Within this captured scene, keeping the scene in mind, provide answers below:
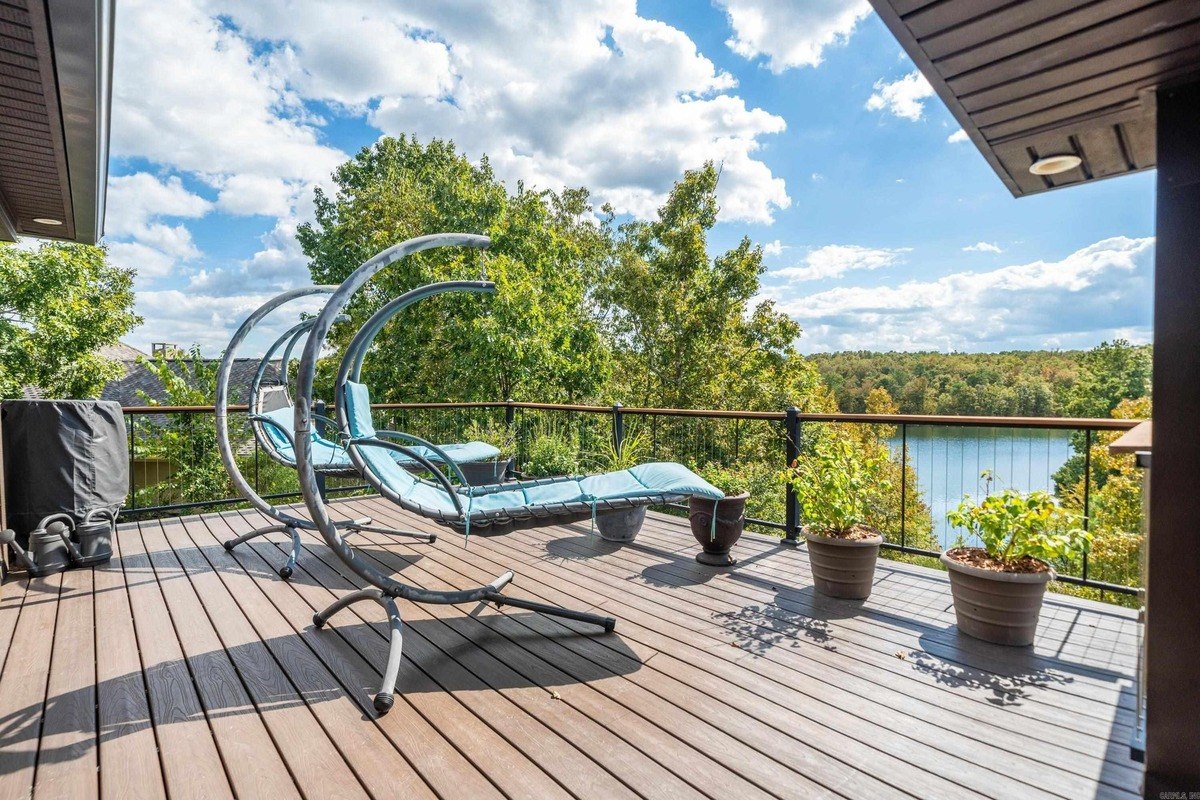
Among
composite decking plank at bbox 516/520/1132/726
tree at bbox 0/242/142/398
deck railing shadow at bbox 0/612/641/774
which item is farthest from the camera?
tree at bbox 0/242/142/398

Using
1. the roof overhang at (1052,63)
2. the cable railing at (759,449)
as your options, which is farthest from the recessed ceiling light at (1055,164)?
the cable railing at (759,449)

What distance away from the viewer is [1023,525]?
7.77 ft

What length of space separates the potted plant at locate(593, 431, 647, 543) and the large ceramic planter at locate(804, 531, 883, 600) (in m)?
0.92

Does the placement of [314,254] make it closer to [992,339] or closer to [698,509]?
[698,509]

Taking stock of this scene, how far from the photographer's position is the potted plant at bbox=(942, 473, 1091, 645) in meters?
2.31

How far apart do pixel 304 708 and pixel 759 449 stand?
13650 millimetres

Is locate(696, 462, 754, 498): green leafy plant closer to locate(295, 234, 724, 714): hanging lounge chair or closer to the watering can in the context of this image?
locate(295, 234, 724, 714): hanging lounge chair

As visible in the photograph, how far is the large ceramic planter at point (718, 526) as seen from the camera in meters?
3.38

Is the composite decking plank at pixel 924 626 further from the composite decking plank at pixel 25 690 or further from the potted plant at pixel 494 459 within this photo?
the composite decking plank at pixel 25 690

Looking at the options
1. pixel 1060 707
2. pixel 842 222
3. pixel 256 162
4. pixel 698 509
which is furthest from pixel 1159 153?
pixel 842 222

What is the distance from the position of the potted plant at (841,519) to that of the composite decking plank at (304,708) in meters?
2.09

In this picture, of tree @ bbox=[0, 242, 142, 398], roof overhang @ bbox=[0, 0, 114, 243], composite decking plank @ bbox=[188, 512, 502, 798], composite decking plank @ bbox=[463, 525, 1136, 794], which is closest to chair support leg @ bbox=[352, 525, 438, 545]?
composite decking plank @ bbox=[188, 512, 502, 798]

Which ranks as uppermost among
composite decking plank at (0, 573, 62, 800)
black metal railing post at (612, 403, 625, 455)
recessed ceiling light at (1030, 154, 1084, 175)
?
recessed ceiling light at (1030, 154, 1084, 175)

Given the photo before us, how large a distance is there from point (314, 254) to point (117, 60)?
547 inches
